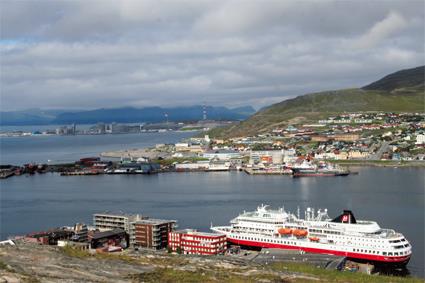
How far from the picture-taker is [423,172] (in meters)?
24.3

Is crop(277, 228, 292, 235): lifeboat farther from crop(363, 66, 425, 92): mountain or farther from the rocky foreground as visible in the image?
crop(363, 66, 425, 92): mountain

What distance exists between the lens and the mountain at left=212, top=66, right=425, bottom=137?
46.2m

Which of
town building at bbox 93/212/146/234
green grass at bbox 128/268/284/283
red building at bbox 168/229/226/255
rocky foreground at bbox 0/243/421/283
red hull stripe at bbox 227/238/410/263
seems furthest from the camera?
town building at bbox 93/212/146/234

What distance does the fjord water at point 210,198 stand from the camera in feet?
46.7

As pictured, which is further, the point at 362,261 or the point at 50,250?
the point at 362,261

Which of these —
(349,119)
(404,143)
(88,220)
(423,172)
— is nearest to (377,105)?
(349,119)

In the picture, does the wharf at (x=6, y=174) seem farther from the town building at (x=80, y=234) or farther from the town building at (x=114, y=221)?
the town building at (x=80, y=234)

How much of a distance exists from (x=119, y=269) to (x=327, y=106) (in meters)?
46.3

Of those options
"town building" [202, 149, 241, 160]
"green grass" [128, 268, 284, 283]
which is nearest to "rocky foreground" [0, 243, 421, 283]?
"green grass" [128, 268, 284, 283]

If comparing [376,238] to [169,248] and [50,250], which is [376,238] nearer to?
[169,248]

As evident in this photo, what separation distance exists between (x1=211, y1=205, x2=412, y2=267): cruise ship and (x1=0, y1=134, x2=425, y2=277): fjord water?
1.44 feet

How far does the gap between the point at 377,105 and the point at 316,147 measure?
16.4m

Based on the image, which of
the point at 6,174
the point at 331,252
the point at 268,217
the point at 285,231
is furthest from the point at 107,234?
the point at 6,174

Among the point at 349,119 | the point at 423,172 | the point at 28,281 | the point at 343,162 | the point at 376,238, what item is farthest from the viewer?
the point at 349,119
